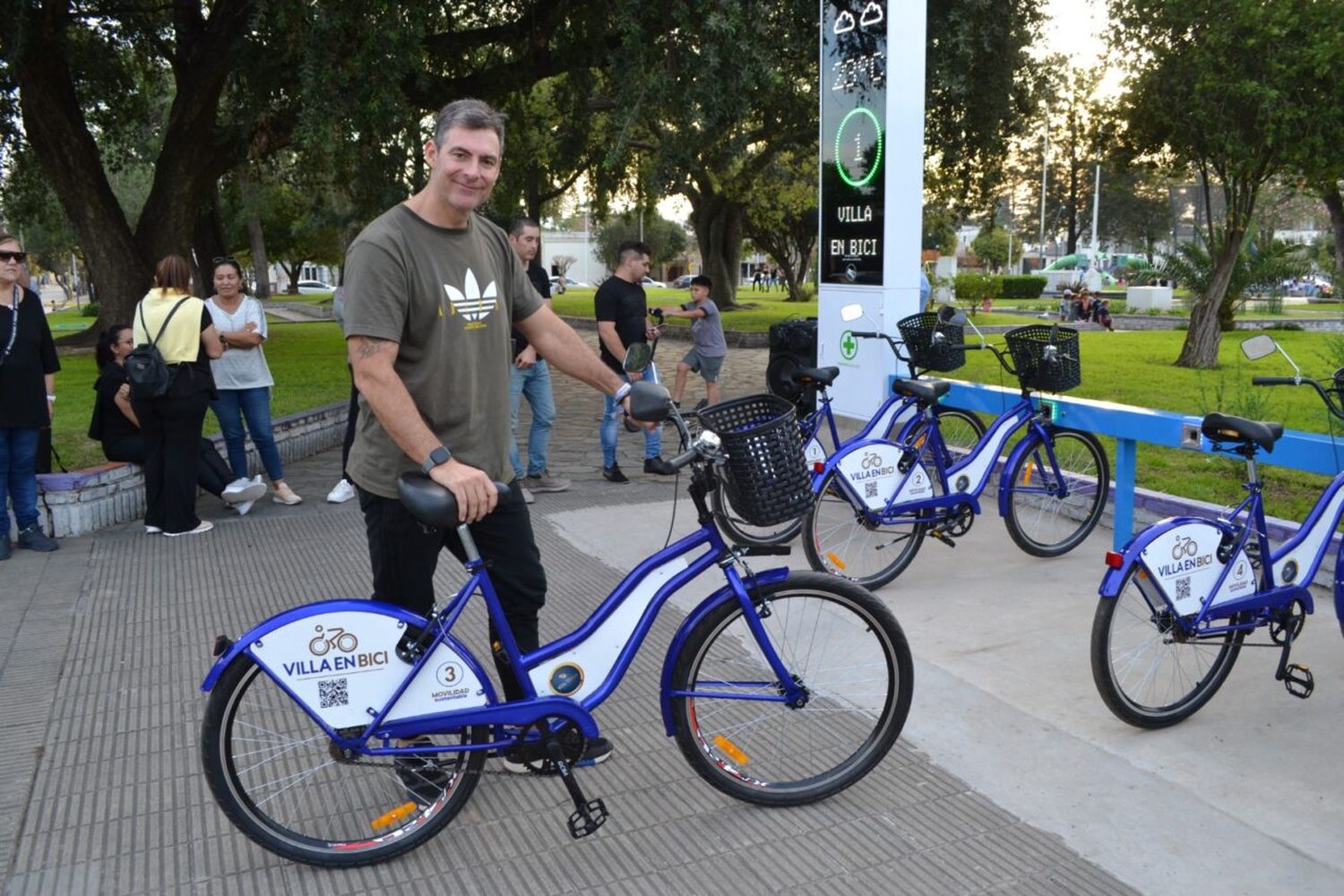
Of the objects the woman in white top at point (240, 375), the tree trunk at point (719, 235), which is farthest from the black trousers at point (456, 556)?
the tree trunk at point (719, 235)

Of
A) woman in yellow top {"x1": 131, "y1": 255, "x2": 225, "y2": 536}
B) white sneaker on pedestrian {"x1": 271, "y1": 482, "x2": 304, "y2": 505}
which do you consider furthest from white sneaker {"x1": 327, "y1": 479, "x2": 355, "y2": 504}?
woman in yellow top {"x1": 131, "y1": 255, "x2": 225, "y2": 536}

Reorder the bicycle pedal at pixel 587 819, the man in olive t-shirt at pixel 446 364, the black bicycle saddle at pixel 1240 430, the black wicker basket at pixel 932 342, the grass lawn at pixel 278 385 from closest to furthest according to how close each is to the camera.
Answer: the man in olive t-shirt at pixel 446 364, the bicycle pedal at pixel 587 819, the black bicycle saddle at pixel 1240 430, the black wicker basket at pixel 932 342, the grass lawn at pixel 278 385

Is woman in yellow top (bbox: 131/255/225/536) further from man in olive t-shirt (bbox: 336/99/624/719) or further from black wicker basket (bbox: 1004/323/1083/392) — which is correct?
black wicker basket (bbox: 1004/323/1083/392)

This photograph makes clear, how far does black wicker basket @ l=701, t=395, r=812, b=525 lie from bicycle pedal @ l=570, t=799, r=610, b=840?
2.99ft

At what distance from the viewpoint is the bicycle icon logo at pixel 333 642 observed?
2947 mm

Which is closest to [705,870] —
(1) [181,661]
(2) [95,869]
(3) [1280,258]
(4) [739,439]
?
(4) [739,439]

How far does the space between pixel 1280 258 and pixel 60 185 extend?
1908 centimetres

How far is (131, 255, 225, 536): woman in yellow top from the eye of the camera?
6.82m

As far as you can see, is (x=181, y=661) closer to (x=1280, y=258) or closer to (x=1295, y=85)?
(x=1295, y=85)

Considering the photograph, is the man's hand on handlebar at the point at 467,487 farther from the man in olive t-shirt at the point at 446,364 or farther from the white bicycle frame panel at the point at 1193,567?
the white bicycle frame panel at the point at 1193,567

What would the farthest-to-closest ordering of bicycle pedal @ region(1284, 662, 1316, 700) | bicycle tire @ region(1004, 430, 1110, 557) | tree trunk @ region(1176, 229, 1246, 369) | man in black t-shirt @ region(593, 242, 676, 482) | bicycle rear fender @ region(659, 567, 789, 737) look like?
1. tree trunk @ region(1176, 229, 1246, 369)
2. man in black t-shirt @ region(593, 242, 676, 482)
3. bicycle tire @ region(1004, 430, 1110, 557)
4. bicycle pedal @ region(1284, 662, 1316, 700)
5. bicycle rear fender @ region(659, 567, 789, 737)

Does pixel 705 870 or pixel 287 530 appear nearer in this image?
pixel 705 870

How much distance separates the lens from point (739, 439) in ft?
9.77

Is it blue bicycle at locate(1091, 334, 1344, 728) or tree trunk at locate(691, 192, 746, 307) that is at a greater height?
tree trunk at locate(691, 192, 746, 307)
